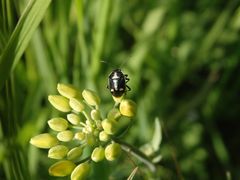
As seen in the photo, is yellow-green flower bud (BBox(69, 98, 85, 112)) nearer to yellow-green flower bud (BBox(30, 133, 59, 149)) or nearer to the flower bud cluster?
the flower bud cluster

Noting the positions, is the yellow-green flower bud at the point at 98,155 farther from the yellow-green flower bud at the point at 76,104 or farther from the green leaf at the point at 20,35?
the green leaf at the point at 20,35

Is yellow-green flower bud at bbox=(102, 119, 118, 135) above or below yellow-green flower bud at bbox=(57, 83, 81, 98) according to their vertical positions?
below

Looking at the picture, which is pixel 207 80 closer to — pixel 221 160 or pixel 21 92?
pixel 221 160

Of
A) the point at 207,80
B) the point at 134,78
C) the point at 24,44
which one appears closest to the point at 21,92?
the point at 134,78

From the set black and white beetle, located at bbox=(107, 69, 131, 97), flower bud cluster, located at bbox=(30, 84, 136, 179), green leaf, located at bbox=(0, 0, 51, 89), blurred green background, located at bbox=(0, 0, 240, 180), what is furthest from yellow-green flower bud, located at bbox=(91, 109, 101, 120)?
blurred green background, located at bbox=(0, 0, 240, 180)

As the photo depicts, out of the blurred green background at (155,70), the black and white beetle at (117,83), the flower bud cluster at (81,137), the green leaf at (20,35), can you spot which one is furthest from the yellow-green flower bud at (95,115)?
the blurred green background at (155,70)

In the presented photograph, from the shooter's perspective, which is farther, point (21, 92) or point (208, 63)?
point (208, 63)

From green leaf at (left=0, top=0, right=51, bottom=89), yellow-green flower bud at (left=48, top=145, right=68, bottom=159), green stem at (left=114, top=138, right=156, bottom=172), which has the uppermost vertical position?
green leaf at (left=0, top=0, right=51, bottom=89)

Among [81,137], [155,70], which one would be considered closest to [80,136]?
[81,137]
